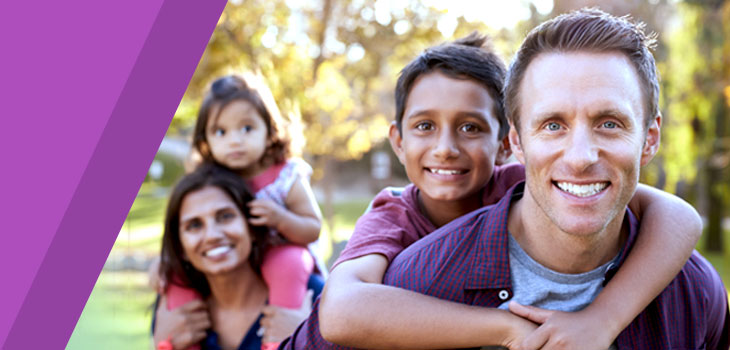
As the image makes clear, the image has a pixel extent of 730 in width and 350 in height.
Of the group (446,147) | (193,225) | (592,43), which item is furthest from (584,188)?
(193,225)

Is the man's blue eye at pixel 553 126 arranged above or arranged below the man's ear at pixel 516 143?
above

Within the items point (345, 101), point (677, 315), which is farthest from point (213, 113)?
point (345, 101)

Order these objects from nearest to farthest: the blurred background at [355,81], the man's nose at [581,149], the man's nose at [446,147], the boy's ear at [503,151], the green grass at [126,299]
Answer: the man's nose at [581,149], the man's nose at [446,147], the boy's ear at [503,151], the green grass at [126,299], the blurred background at [355,81]

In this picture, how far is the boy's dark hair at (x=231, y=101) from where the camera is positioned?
3.86 m

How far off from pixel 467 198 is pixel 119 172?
52.9 inches

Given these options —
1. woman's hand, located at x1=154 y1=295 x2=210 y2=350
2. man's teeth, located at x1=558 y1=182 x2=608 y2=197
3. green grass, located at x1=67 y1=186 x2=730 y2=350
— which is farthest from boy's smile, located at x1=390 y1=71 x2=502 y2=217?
green grass, located at x1=67 y1=186 x2=730 y2=350

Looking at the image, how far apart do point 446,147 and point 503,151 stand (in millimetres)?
438

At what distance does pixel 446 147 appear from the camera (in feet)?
8.56

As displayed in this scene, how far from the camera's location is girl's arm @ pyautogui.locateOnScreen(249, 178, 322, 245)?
358 centimetres

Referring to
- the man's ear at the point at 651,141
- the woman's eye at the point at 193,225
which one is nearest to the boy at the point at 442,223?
the man's ear at the point at 651,141

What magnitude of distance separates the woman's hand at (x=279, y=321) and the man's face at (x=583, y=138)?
5.71 ft

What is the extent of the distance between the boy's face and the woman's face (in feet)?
3.91

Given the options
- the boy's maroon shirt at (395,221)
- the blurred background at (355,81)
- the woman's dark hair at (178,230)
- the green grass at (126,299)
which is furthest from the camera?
the blurred background at (355,81)

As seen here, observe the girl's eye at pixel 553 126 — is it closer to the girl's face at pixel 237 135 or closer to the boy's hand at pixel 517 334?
the boy's hand at pixel 517 334
